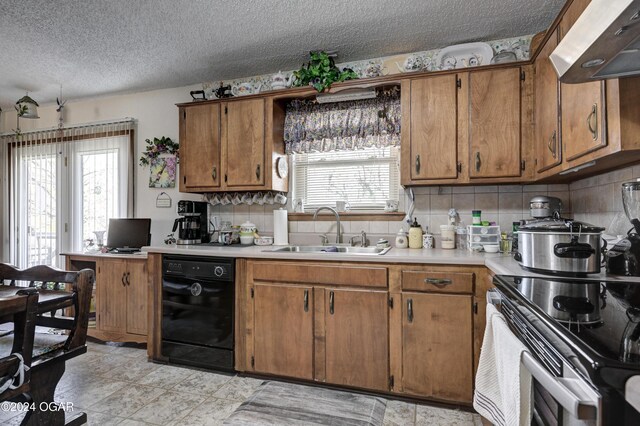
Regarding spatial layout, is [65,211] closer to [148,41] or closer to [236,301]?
[148,41]

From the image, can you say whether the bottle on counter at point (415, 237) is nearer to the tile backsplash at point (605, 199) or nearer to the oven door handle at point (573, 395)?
the tile backsplash at point (605, 199)

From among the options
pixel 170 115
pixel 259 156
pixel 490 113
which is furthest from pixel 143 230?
pixel 490 113

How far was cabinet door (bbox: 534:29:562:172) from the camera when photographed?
6.08 ft

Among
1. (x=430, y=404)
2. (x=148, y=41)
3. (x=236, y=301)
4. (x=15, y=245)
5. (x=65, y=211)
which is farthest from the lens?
(x=15, y=245)

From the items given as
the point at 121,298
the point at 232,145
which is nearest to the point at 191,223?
the point at 232,145

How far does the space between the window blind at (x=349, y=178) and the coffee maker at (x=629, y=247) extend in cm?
152

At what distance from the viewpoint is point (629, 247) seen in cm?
147

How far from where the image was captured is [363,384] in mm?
2174

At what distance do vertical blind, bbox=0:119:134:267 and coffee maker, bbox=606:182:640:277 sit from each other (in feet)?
13.0

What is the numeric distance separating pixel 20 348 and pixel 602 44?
6.63ft

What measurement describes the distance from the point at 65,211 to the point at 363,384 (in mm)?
3827

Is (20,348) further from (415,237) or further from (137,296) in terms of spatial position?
→ (415,237)

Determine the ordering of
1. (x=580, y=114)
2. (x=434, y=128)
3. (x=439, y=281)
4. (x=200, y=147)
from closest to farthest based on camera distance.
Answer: (x=580, y=114), (x=439, y=281), (x=434, y=128), (x=200, y=147)

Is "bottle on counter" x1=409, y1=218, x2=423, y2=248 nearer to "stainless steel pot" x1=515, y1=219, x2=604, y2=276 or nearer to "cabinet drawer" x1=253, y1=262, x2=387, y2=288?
"cabinet drawer" x1=253, y1=262, x2=387, y2=288
